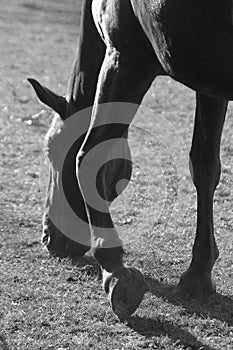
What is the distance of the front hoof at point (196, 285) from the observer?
14.5 feet

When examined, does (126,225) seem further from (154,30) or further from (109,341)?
(154,30)

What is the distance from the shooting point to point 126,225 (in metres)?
5.88

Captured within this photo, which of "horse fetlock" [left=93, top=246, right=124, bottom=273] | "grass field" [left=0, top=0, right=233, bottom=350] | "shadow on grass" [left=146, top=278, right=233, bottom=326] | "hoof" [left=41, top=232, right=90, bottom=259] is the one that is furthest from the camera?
"hoof" [left=41, top=232, right=90, bottom=259]

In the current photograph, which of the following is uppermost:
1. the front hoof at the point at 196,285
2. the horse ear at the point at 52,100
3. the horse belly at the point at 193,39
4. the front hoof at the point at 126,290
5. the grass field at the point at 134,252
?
the horse belly at the point at 193,39

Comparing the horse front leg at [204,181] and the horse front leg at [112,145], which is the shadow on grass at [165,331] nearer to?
the horse front leg at [112,145]

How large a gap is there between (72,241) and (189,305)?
1.00 metres

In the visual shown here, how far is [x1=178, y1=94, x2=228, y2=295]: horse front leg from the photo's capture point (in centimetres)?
442

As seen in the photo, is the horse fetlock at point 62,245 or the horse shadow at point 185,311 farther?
the horse fetlock at point 62,245

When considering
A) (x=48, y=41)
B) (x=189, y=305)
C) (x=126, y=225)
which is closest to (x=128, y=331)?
(x=189, y=305)

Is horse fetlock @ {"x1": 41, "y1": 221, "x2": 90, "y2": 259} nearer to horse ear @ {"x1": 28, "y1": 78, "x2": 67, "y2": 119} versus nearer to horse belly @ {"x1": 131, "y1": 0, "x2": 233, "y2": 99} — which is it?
horse ear @ {"x1": 28, "y1": 78, "x2": 67, "y2": 119}

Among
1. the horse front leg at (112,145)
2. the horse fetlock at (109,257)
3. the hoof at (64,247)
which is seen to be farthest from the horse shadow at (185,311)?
the hoof at (64,247)

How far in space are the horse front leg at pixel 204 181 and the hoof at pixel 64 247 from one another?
79 centimetres

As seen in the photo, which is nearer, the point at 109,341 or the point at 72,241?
the point at 109,341

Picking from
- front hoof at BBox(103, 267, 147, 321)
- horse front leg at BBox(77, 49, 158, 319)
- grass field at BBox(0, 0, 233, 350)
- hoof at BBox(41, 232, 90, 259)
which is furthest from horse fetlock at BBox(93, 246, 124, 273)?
hoof at BBox(41, 232, 90, 259)
